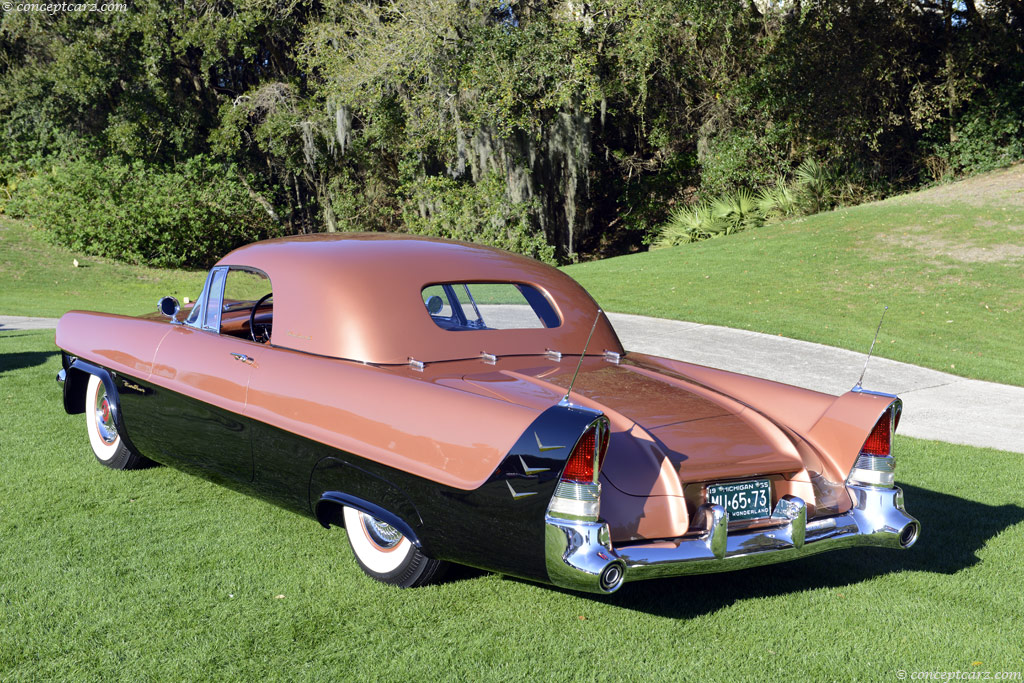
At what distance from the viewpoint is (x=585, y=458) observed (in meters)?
3.18

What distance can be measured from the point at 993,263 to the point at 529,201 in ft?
34.6

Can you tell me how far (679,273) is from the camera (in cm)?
1788

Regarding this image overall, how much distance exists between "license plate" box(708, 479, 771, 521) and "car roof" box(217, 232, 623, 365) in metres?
1.31

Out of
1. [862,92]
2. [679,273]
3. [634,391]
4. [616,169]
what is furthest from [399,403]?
[616,169]

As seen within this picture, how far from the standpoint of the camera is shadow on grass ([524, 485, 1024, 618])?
3867 mm

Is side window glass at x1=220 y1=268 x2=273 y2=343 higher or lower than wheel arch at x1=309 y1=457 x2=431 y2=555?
higher

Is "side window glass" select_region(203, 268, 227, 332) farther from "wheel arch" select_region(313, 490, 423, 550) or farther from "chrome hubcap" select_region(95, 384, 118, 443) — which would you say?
"wheel arch" select_region(313, 490, 423, 550)

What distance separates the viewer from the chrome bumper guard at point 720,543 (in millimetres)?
3139

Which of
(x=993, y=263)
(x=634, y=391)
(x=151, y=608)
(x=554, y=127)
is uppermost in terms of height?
(x=554, y=127)

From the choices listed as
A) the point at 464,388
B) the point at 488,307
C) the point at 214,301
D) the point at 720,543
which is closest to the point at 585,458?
the point at 720,543

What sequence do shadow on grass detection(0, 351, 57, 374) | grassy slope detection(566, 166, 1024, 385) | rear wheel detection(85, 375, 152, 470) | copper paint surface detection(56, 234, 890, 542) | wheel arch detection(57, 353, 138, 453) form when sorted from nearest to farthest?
1. copper paint surface detection(56, 234, 890, 542)
2. wheel arch detection(57, 353, 138, 453)
3. rear wheel detection(85, 375, 152, 470)
4. shadow on grass detection(0, 351, 57, 374)
5. grassy slope detection(566, 166, 1024, 385)

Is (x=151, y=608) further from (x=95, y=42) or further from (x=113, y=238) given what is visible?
(x=95, y=42)

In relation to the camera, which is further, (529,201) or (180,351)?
(529,201)

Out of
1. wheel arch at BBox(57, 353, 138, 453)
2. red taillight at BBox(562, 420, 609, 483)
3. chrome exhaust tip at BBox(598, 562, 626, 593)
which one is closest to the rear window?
red taillight at BBox(562, 420, 609, 483)
